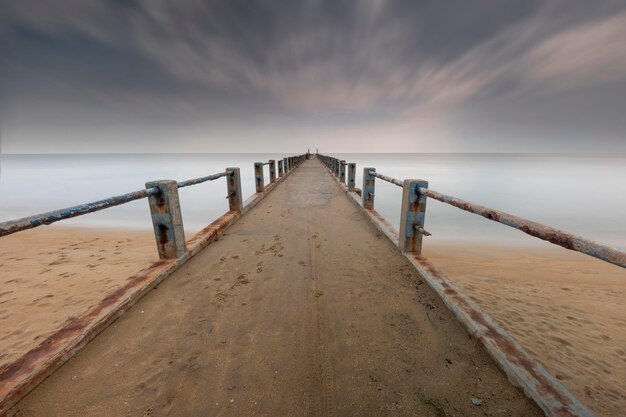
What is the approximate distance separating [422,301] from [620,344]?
3.15m

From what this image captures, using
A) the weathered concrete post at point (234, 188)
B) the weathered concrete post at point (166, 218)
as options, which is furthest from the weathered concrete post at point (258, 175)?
the weathered concrete post at point (166, 218)

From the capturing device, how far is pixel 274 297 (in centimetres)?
253

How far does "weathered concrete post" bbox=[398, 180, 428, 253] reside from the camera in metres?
3.12

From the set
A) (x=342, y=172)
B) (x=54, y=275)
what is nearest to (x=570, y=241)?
(x=54, y=275)

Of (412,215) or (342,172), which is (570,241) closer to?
(412,215)

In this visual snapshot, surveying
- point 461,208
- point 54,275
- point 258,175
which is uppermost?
point 461,208

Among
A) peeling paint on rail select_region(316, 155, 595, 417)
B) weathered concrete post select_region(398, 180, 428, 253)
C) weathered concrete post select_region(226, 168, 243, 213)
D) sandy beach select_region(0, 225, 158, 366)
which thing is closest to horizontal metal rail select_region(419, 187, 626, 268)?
peeling paint on rail select_region(316, 155, 595, 417)

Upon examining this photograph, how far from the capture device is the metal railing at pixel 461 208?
1200 millimetres

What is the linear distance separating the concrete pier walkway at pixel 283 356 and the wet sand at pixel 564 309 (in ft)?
4.80

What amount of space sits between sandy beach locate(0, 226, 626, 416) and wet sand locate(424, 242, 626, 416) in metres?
0.01

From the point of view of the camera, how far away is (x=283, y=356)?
5.86 ft

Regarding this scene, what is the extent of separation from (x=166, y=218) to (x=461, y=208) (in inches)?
122

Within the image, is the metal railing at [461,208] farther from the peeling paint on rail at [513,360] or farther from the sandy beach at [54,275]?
the sandy beach at [54,275]

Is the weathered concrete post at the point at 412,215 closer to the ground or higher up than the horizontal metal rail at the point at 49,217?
closer to the ground
